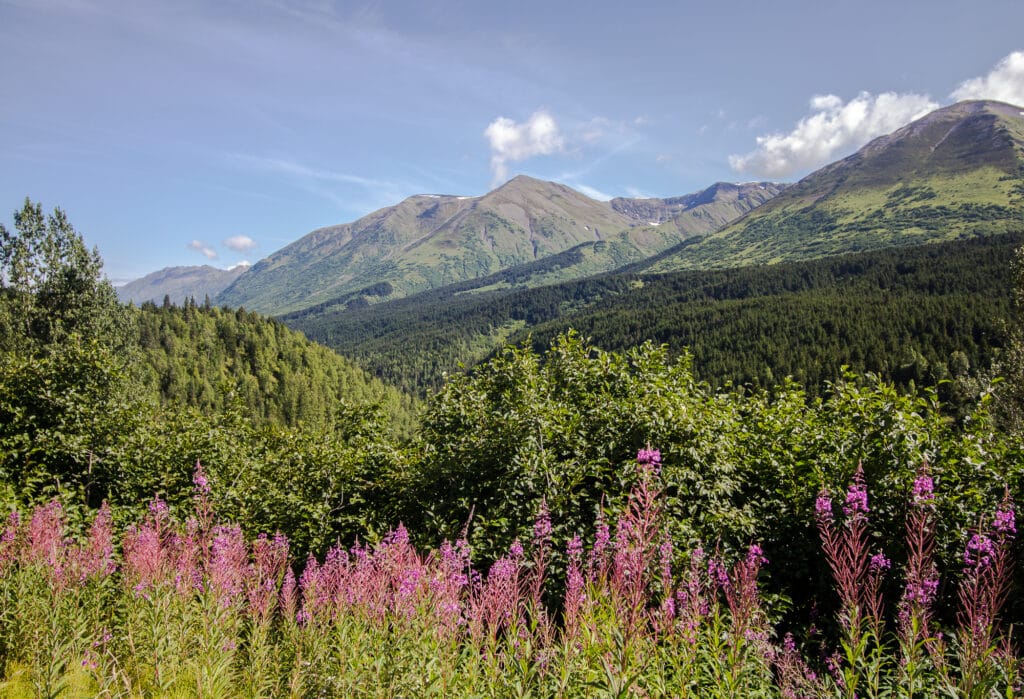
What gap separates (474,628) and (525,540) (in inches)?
155

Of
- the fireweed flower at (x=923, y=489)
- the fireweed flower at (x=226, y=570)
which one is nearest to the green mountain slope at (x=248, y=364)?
the fireweed flower at (x=226, y=570)

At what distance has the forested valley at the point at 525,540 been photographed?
428 centimetres

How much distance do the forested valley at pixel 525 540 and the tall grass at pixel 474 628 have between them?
0.05m

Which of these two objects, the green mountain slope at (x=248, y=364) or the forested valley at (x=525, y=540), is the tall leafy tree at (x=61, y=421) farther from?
the green mountain slope at (x=248, y=364)

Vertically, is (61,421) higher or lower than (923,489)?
higher

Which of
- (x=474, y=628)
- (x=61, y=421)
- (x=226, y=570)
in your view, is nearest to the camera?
(x=474, y=628)

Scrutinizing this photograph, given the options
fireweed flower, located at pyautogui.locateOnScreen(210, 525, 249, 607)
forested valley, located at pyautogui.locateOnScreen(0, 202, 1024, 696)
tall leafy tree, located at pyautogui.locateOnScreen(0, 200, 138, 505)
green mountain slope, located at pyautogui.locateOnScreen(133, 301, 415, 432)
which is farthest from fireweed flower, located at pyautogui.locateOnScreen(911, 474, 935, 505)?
green mountain slope, located at pyautogui.locateOnScreen(133, 301, 415, 432)

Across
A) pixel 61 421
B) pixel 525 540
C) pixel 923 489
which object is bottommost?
pixel 525 540

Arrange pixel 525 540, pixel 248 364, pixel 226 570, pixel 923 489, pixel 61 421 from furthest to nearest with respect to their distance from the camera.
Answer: pixel 248 364, pixel 61 421, pixel 525 540, pixel 226 570, pixel 923 489

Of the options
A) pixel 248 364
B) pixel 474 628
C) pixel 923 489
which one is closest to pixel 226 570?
pixel 474 628

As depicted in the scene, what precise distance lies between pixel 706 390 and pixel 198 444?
14.0m

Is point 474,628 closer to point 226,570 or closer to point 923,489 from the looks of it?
point 226,570

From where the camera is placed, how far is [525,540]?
26.7ft

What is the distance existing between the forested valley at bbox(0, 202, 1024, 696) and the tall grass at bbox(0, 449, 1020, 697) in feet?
0.16
